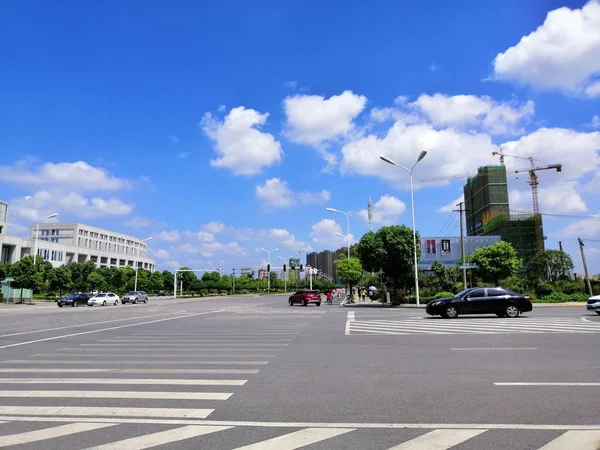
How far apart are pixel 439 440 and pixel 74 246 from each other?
432 ft

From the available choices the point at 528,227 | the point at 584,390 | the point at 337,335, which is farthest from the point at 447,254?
the point at 584,390

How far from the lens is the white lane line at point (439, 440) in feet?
16.0

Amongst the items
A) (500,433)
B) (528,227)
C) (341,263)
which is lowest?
(500,433)

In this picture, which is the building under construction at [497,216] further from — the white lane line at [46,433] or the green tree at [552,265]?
the white lane line at [46,433]

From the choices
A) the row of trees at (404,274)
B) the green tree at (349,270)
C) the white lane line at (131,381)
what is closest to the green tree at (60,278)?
the green tree at (349,270)

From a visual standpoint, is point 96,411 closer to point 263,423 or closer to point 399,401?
point 263,423

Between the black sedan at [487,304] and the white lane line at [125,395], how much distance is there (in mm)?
17961

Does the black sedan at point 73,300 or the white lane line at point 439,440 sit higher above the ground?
the black sedan at point 73,300

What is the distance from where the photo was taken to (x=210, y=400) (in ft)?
22.5

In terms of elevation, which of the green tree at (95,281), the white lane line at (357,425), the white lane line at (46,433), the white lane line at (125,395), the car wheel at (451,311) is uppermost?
the green tree at (95,281)

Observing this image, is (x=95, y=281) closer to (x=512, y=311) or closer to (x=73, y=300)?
(x=73, y=300)

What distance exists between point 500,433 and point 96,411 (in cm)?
518

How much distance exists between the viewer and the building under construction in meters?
105

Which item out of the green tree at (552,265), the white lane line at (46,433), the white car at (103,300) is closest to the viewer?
the white lane line at (46,433)
